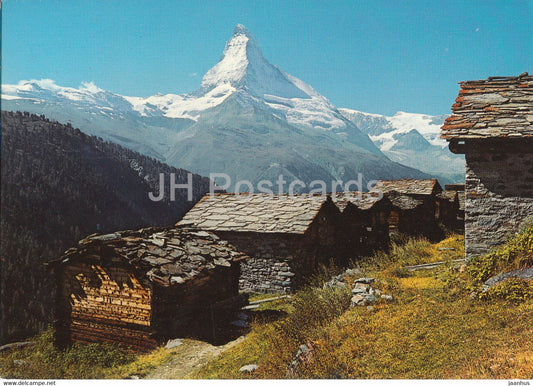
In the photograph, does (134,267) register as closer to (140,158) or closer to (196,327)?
(196,327)

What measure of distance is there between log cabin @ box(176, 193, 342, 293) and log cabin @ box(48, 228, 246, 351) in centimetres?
575

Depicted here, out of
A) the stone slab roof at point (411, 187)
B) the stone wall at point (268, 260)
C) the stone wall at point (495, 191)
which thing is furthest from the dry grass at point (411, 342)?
the stone slab roof at point (411, 187)

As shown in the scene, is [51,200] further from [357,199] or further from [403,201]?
[403,201]

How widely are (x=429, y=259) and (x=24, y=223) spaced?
7200 centimetres

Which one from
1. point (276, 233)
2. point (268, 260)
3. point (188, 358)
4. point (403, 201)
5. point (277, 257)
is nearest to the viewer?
point (188, 358)

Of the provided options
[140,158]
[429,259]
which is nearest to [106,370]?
[429,259]

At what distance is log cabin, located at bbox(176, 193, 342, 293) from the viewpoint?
19156mm

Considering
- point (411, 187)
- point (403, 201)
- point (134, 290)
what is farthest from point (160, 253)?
point (411, 187)

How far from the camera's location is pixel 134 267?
11.6 m

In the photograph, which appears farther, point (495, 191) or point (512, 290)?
point (495, 191)

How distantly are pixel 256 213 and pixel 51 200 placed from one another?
70431mm

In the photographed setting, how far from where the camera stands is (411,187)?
30328 mm

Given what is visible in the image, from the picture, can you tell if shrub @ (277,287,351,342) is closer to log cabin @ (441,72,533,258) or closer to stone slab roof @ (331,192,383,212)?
log cabin @ (441,72,533,258)

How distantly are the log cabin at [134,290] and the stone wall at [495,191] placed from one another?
8.08 meters
